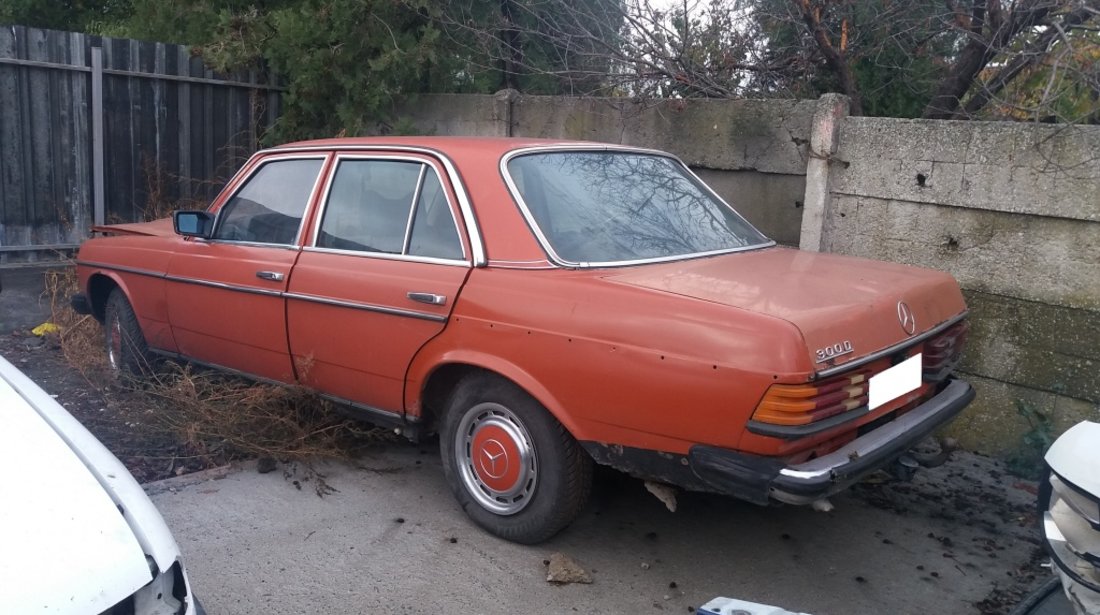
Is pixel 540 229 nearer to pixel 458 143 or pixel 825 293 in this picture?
pixel 458 143

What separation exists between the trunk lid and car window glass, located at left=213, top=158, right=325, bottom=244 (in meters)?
1.87

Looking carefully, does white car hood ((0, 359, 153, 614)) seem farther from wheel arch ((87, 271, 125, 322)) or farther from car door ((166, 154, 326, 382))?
wheel arch ((87, 271, 125, 322))

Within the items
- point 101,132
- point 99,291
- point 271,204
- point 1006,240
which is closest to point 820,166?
point 1006,240

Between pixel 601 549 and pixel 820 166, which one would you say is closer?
pixel 601 549

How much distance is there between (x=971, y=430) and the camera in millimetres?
5160

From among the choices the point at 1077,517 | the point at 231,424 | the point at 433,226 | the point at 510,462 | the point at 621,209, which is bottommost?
the point at 231,424

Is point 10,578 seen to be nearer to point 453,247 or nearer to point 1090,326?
point 453,247

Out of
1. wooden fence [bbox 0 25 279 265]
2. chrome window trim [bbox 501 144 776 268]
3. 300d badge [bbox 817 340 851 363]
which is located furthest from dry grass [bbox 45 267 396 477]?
wooden fence [bbox 0 25 279 265]

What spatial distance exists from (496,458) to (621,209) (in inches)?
47.9

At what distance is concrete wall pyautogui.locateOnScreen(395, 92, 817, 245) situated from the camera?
19.3 feet

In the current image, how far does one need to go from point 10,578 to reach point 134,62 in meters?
7.46

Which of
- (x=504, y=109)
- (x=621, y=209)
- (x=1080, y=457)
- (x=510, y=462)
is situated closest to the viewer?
(x=1080, y=457)

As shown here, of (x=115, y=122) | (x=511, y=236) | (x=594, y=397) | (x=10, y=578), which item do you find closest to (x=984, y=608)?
(x=594, y=397)

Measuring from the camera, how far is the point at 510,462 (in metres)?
3.75
